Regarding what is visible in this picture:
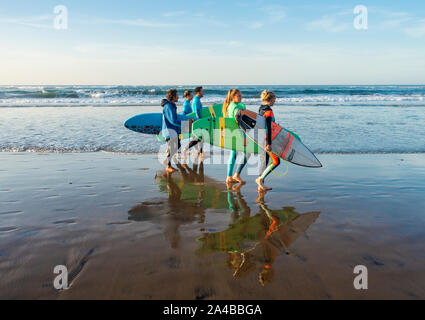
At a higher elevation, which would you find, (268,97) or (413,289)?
(268,97)

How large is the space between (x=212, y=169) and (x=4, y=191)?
14.4ft

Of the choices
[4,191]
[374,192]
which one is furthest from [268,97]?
[4,191]

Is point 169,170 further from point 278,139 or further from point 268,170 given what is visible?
point 278,139

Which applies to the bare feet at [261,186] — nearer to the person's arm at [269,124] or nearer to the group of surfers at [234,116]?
the group of surfers at [234,116]

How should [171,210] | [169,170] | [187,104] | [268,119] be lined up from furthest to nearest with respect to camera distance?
1. [187,104]
2. [169,170]
3. [268,119]
4. [171,210]

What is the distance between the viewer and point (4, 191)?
17.9ft

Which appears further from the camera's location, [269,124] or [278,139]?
[278,139]

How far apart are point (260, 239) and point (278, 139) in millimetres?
2995

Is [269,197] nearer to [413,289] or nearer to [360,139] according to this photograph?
[413,289]

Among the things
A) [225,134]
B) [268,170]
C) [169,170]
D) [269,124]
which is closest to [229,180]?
[268,170]

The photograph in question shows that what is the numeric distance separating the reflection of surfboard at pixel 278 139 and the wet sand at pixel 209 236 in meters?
0.43

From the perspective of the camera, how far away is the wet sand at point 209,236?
2.78 m

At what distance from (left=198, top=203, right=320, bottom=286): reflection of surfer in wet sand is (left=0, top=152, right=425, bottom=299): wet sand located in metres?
0.02

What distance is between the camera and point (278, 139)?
6234 millimetres
